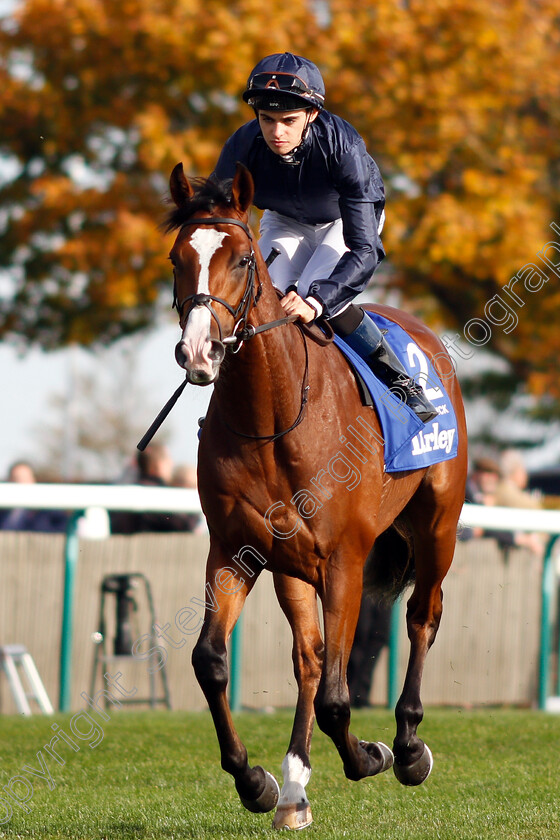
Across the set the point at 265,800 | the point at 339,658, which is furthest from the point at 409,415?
the point at 265,800

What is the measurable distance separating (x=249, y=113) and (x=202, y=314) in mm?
11085

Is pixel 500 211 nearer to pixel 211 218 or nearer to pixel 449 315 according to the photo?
pixel 449 315

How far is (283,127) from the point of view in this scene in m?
4.71

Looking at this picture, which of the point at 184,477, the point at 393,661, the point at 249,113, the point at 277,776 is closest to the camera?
the point at 277,776

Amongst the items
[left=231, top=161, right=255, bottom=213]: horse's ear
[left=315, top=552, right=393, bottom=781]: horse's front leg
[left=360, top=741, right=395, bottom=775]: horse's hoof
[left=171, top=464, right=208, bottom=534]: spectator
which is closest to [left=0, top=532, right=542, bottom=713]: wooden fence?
[left=171, top=464, right=208, bottom=534]: spectator

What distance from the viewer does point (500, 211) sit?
14594 mm

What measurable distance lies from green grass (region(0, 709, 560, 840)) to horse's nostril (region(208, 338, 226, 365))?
1686 millimetres

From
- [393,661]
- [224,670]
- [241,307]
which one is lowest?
[393,661]

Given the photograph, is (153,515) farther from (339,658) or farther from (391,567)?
(339,658)

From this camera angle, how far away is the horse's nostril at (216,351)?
12.5ft

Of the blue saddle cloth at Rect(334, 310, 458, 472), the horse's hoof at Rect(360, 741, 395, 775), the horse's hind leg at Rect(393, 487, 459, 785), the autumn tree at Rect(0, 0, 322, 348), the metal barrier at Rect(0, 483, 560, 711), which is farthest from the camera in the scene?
the autumn tree at Rect(0, 0, 322, 348)

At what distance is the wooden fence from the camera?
803 centimetres

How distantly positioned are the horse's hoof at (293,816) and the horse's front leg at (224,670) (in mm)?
117

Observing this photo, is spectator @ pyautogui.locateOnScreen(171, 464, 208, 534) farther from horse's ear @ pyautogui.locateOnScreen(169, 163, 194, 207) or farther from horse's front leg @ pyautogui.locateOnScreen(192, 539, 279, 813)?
horse's ear @ pyautogui.locateOnScreen(169, 163, 194, 207)
